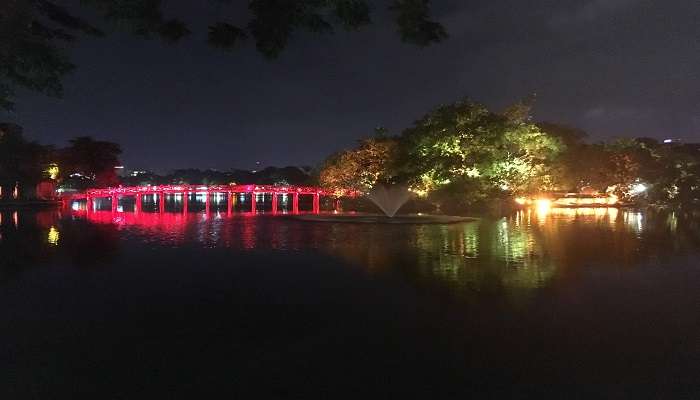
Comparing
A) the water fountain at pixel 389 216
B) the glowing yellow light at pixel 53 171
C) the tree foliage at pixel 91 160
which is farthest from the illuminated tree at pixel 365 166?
the tree foliage at pixel 91 160

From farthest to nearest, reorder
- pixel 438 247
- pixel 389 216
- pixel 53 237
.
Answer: pixel 389 216 < pixel 53 237 < pixel 438 247

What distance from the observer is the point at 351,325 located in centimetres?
764

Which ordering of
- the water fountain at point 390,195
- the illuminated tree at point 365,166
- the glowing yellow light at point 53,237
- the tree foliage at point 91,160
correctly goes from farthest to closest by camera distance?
1. the tree foliage at point 91,160
2. the illuminated tree at point 365,166
3. the water fountain at point 390,195
4. the glowing yellow light at point 53,237

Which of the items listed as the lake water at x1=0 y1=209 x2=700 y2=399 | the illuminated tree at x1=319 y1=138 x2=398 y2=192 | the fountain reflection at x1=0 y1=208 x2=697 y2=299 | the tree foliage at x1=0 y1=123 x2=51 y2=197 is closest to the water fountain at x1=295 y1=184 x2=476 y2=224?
the illuminated tree at x1=319 y1=138 x2=398 y2=192

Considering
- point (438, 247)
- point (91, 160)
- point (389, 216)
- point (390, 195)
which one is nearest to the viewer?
point (438, 247)

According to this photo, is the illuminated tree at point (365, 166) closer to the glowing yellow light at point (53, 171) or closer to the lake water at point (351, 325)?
the lake water at point (351, 325)

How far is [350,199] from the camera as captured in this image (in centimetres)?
5506

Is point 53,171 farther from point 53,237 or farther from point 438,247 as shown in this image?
point 438,247

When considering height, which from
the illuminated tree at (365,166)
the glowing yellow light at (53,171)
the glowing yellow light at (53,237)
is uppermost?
the glowing yellow light at (53,171)

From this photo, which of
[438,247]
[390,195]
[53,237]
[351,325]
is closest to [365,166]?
[390,195]

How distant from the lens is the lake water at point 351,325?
216 inches

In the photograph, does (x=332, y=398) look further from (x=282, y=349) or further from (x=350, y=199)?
(x=350, y=199)

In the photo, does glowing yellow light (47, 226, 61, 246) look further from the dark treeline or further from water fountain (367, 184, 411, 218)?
the dark treeline

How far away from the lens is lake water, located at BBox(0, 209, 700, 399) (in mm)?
5477
